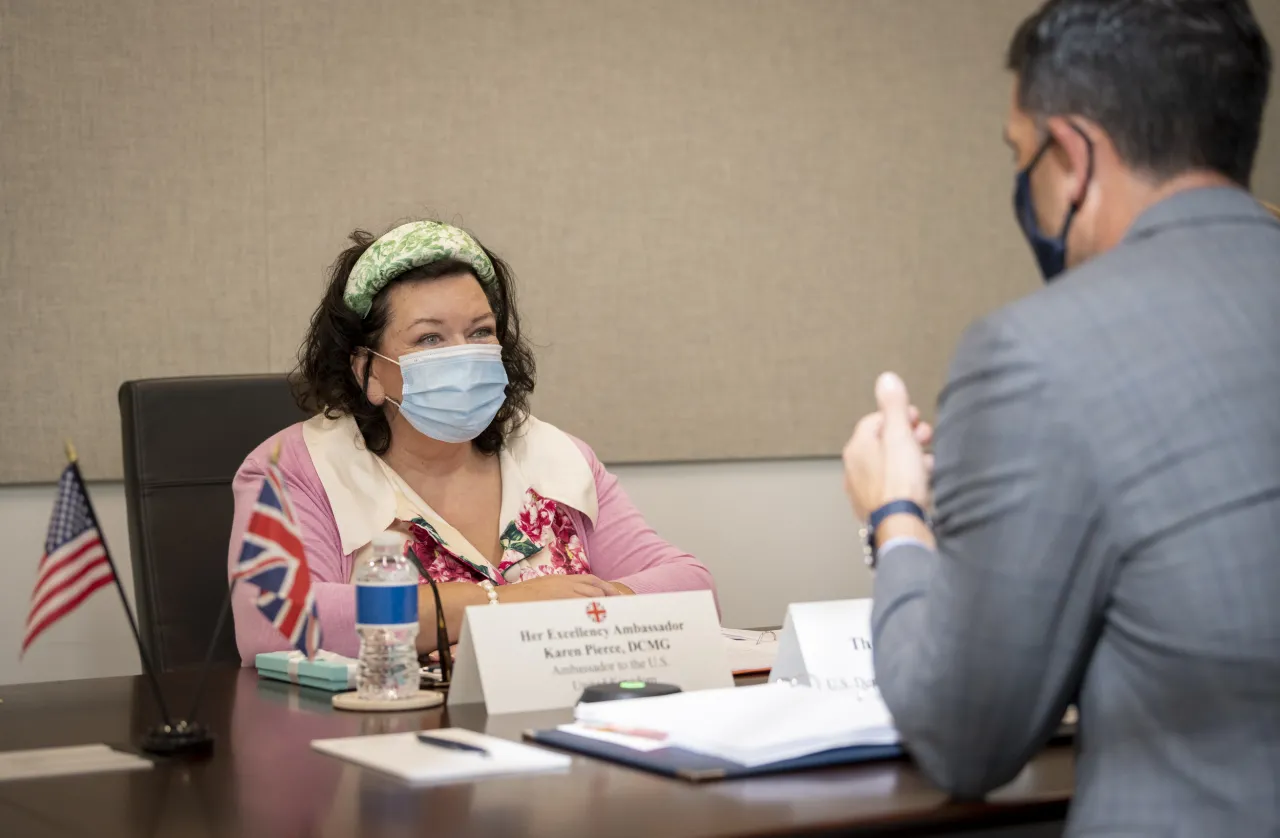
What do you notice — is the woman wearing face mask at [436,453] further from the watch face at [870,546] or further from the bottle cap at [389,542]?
the watch face at [870,546]

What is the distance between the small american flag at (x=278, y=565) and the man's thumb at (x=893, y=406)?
626 millimetres

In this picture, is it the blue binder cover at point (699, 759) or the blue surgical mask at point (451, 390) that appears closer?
the blue binder cover at point (699, 759)

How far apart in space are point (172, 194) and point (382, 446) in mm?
935

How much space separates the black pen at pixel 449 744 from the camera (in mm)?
1409

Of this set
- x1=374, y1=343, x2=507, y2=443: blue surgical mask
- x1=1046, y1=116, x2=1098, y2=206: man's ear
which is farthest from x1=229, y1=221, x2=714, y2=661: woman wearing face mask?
x1=1046, y1=116, x2=1098, y2=206: man's ear

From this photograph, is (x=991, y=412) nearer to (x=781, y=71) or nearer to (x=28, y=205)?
(x=28, y=205)

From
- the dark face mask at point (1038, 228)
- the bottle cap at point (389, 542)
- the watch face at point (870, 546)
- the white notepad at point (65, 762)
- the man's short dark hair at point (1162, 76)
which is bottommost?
the white notepad at point (65, 762)

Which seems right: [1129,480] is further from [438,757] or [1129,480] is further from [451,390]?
[451,390]

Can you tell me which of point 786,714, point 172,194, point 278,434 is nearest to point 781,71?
point 172,194

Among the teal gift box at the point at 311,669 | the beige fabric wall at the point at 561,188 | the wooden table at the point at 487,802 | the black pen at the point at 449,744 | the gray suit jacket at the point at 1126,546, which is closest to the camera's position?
the gray suit jacket at the point at 1126,546

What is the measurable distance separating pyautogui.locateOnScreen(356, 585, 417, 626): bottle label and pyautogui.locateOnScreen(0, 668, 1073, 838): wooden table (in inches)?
8.8

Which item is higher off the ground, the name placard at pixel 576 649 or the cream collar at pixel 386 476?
the cream collar at pixel 386 476

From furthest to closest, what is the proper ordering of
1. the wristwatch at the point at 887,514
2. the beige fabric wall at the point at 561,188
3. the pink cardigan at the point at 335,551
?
the beige fabric wall at the point at 561,188 → the pink cardigan at the point at 335,551 → the wristwatch at the point at 887,514

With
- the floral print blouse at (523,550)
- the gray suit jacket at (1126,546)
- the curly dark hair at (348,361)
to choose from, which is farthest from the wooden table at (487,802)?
the curly dark hair at (348,361)
